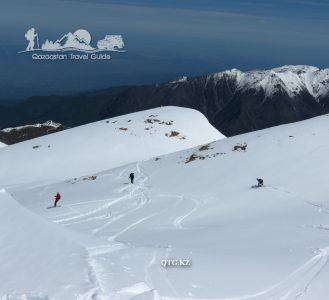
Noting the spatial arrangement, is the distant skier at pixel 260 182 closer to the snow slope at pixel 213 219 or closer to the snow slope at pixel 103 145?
the snow slope at pixel 213 219

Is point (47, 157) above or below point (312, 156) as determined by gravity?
below

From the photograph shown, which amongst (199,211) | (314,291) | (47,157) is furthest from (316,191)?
(47,157)

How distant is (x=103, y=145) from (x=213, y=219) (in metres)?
42.6

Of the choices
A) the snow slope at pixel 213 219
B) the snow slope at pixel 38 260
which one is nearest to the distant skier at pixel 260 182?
the snow slope at pixel 213 219

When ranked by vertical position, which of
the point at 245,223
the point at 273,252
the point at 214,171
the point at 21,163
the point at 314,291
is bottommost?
the point at 21,163

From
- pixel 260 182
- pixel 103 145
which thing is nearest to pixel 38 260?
pixel 260 182

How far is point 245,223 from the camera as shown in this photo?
26875 mm

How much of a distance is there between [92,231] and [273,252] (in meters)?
11.1

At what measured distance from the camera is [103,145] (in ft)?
230

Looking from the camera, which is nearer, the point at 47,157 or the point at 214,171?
the point at 214,171

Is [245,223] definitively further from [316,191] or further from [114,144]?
[114,144]

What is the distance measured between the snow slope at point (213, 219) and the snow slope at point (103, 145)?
10512 mm

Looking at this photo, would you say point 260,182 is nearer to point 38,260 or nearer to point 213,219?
point 213,219

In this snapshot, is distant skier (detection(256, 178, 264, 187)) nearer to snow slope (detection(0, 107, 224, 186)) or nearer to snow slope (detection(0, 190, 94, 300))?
snow slope (detection(0, 190, 94, 300))
